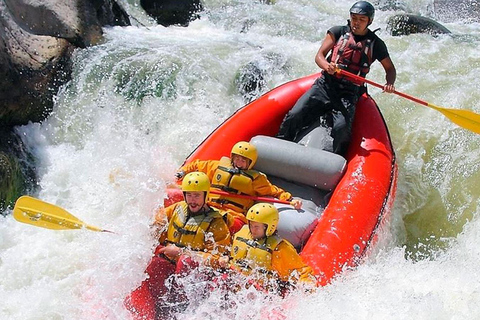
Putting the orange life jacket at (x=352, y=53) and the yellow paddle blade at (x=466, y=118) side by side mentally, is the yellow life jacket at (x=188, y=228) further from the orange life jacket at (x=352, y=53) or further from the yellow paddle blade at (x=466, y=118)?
Result: the yellow paddle blade at (x=466, y=118)

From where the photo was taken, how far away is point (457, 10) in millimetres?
10125

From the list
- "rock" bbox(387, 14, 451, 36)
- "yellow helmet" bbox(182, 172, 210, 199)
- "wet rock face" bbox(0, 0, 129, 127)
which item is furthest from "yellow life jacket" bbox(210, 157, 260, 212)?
"rock" bbox(387, 14, 451, 36)

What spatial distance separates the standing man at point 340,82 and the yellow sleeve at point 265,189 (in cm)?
79

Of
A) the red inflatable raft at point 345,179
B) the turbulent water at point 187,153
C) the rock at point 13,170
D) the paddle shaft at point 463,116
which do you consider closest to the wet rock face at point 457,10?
the turbulent water at point 187,153

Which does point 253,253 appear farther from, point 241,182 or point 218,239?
point 241,182

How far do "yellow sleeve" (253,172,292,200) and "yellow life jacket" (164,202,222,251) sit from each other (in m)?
0.59

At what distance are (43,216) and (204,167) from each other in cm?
114

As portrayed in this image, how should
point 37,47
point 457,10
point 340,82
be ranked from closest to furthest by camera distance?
point 340,82 → point 37,47 → point 457,10

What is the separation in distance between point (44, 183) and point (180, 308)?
2.41 metres

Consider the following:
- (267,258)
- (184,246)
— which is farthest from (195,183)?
(267,258)

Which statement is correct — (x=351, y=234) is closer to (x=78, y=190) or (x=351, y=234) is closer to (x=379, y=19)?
(x=78, y=190)

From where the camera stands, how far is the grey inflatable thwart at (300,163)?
466cm

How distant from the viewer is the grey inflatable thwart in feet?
15.3

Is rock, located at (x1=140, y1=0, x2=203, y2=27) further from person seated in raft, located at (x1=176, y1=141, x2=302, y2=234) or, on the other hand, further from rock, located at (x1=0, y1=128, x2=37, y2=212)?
person seated in raft, located at (x1=176, y1=141, x2=302, y2=234)
